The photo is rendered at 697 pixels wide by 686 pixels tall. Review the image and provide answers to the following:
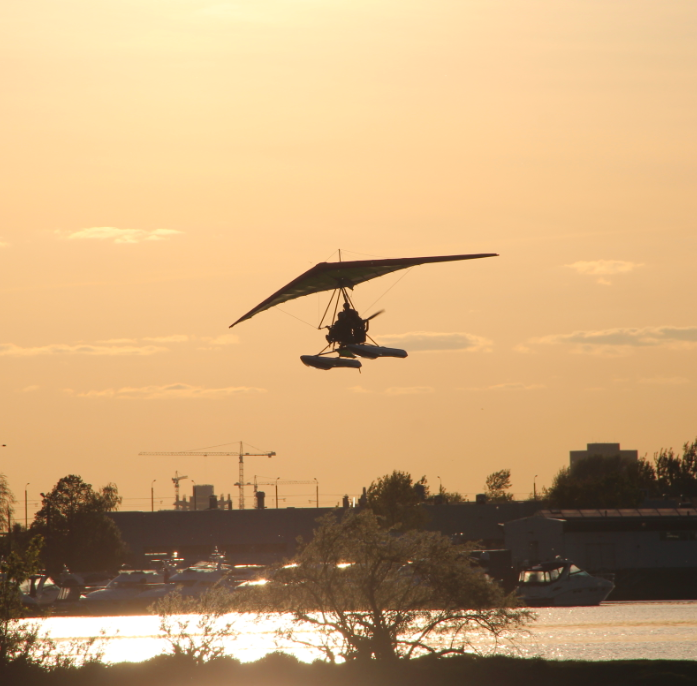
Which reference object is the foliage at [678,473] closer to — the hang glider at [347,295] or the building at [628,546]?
the building at [628,546]

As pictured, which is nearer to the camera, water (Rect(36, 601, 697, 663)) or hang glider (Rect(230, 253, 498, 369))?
hang glider (Rect(230, 253, 498, 369))

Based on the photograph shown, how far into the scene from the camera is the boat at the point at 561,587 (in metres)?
86.0

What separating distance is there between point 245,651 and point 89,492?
6019 centimetres

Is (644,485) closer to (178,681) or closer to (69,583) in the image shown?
(69,583)

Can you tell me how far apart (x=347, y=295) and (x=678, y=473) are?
415 feet

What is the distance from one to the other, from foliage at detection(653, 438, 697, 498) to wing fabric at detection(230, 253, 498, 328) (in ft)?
399

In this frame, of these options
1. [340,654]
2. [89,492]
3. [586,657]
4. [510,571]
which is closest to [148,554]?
[89,492]

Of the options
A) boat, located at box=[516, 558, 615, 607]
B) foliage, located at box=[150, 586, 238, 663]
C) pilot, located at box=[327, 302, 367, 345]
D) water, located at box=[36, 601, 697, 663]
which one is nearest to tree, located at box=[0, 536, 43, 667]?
water, located at box=[36, 601, 697, 663]

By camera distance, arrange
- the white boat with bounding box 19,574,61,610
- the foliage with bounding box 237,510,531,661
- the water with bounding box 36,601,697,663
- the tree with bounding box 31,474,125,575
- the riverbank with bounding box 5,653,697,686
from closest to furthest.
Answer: the riverbank with bounding box 5,653,697,686
the foliage with bounding box 237,510,531,661
the water with bounding box 36,601,697,663
the white boat with bounding box 19,574,61,610
the tree with bounding box 31,474,125,575

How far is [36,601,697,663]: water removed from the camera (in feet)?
168

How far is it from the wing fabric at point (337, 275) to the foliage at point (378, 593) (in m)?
9.38

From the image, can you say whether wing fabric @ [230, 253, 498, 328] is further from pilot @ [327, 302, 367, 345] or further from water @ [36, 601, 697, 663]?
water @ [36, 601, 697, 663]

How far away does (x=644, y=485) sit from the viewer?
16138cm

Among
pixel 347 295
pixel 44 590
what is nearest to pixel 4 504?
pixel 44 590
